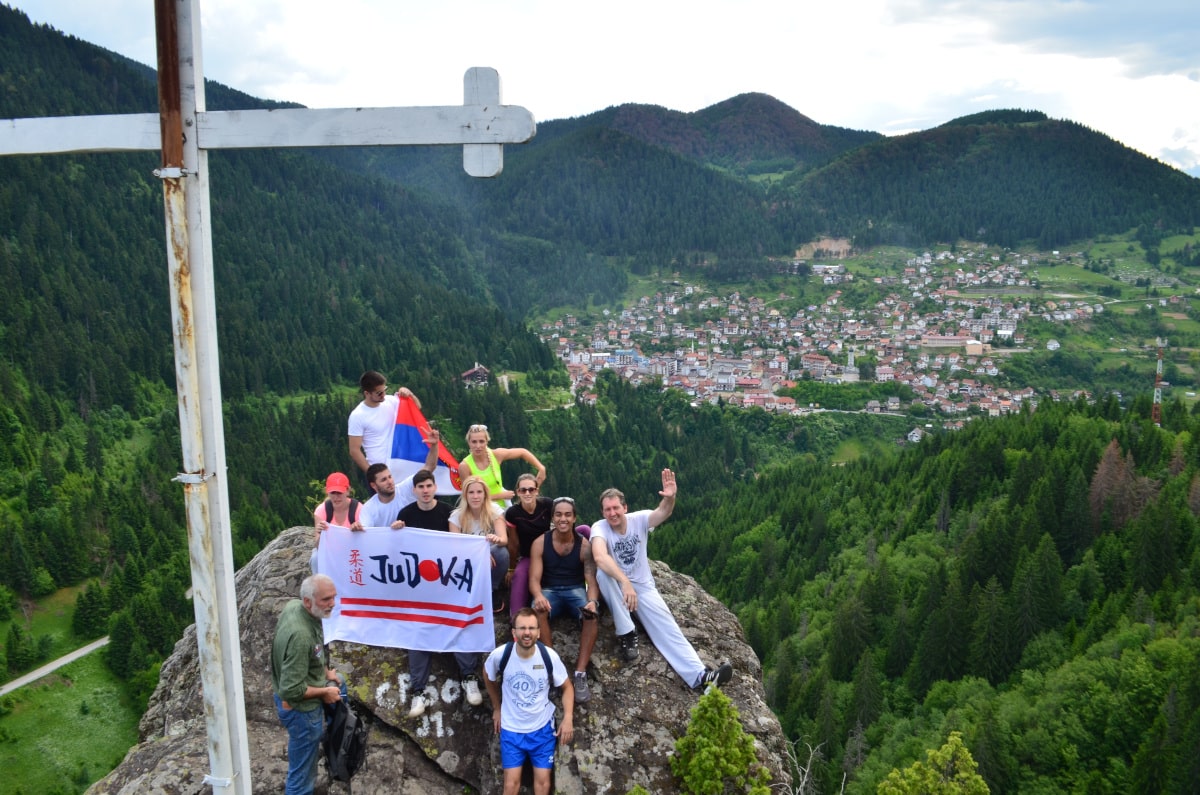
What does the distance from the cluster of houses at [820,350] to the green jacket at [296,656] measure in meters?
127

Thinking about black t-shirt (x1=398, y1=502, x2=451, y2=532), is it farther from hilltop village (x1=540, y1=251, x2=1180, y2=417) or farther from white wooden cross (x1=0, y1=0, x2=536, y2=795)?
hilltop village (x1=540, y1=251, x2=1180, y2=417)

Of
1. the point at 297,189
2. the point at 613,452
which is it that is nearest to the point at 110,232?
the point at 297,189

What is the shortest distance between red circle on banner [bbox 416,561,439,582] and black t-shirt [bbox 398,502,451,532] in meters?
0.32

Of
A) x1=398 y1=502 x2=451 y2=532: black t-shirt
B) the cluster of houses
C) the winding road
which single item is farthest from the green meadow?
the cluster of houses

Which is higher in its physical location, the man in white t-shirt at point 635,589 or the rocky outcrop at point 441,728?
the man in white t-shirt at point 635,589

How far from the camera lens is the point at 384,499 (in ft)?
26.3

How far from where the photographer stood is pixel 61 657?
5400cm

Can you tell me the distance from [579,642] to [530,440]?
331ft

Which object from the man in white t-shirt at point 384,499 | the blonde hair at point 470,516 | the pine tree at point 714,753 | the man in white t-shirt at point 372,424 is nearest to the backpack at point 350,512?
the man in white t-shirt at point 384,499

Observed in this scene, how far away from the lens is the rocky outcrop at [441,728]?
6914 mm

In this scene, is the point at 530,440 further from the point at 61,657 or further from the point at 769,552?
the point at 61,657

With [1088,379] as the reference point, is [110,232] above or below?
above

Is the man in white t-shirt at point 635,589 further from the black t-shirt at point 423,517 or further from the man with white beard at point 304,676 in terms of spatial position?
the man with white beard at point 304,676

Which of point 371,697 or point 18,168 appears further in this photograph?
point 18,168
